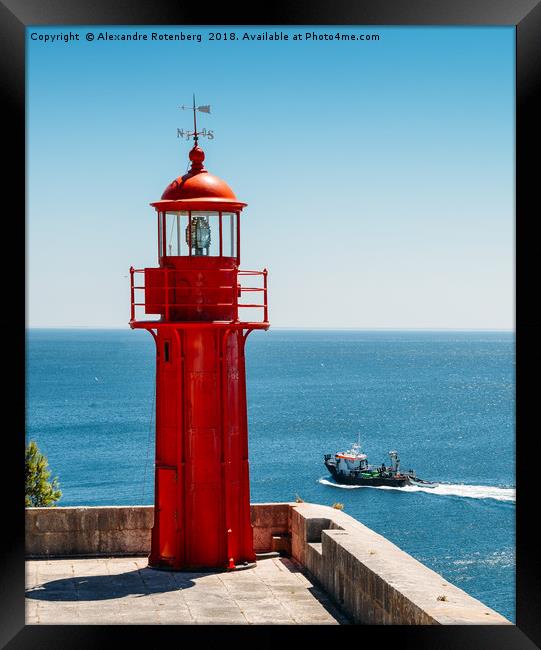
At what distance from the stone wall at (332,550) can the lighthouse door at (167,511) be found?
0.76m

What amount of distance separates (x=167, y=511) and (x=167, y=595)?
1.48m

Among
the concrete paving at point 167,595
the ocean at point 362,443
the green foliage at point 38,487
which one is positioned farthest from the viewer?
the ocean at point 362,443

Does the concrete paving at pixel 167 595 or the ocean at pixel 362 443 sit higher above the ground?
the concrete paving at pixel 167 595

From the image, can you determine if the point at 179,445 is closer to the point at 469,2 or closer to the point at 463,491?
the point at 469,2

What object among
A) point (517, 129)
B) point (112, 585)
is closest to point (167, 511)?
point (112, 585)

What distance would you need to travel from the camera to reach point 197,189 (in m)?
14.3

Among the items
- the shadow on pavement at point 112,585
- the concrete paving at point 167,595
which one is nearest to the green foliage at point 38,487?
the concrete paving at point 167,595

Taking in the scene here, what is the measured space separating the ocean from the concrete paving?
31264mm

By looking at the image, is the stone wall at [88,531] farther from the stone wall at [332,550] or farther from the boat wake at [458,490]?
the boat wake at [458,490]

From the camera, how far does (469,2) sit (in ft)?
28.4

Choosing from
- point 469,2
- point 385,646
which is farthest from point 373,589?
point 469,2

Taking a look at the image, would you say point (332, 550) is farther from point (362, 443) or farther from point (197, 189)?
point (362, 443)

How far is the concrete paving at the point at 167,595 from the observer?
12203mm
